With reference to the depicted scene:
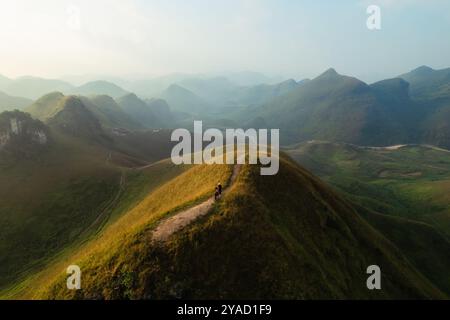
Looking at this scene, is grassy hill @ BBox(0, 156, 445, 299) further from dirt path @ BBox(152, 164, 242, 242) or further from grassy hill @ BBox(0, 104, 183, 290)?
grassy hill @ BBox(0, 104, 183, 290)

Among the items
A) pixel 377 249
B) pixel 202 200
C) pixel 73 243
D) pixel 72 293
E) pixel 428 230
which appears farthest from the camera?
pixel 428 230

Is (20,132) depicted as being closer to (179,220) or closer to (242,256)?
(179,220)

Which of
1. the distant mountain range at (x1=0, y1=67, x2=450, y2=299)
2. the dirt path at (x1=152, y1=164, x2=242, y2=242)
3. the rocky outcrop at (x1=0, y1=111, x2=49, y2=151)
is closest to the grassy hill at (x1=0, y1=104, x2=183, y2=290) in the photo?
the rocky outcrop at (x1=0, y1=111, x2=49, y2=151)

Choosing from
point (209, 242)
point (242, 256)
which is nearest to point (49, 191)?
point (209, 242)

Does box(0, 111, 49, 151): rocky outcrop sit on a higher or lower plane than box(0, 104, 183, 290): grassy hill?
higher

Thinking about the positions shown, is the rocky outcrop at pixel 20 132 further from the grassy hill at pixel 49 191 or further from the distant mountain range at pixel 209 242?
the distant mountain range at pixel 209 242

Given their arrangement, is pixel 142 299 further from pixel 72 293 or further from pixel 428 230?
pixel 428 230
